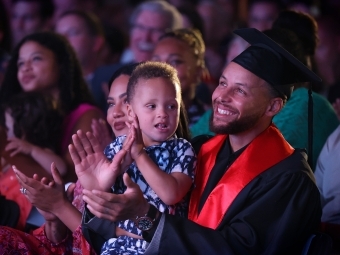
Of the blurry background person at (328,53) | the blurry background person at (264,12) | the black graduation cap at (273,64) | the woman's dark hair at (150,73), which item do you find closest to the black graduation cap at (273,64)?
the black graduation cap at (273,64)

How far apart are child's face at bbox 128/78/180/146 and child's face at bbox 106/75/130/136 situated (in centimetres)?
47

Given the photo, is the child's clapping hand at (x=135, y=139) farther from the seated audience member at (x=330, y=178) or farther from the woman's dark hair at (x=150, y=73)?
the seated audience member at (x=330, y=178)

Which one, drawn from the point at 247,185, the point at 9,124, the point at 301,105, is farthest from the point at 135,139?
the point at 9,124

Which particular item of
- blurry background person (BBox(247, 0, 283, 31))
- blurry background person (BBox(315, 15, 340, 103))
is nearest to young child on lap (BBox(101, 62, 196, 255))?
blurry background person (BBox(315, 15, 340, 103))

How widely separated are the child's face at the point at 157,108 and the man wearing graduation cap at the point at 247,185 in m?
0.19

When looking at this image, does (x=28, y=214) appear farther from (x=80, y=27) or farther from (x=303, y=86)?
(x=80, y=27)

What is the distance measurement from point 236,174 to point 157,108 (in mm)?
397

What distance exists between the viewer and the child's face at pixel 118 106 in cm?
378

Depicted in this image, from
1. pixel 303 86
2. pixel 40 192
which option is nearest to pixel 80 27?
pixel 303 86

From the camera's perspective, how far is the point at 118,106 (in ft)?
12.5

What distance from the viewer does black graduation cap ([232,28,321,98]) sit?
3316 millimetres

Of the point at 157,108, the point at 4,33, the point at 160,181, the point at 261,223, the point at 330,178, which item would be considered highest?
the point at 4,33

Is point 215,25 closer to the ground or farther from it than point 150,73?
closer to the ground

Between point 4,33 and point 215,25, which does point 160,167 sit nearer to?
point 4,33
